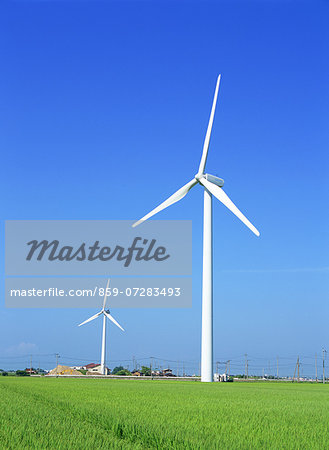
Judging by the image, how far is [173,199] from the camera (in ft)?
174

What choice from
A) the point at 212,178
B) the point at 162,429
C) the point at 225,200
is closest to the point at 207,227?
the point at 225,200

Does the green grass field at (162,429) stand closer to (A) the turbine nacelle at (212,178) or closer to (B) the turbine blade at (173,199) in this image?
(B) the turbine blade at (173,199)

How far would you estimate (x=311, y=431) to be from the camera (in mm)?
10375

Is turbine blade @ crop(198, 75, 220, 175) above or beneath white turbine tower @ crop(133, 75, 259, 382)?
above

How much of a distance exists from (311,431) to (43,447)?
535 cm

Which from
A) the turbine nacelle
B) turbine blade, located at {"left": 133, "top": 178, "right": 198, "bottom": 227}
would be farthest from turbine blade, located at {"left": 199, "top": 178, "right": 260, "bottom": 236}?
turbine blade, located at {"left": 133, "top": 178, "right": 198, "bottom": 227}

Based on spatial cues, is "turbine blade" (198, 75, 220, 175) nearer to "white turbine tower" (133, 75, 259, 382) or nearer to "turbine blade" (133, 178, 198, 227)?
"white turbine tower" (133, 75, 259, 382)

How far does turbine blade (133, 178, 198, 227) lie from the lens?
2035 inches

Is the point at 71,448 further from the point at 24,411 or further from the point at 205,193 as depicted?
the point at 205,193

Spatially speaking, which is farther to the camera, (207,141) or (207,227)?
(207,141)

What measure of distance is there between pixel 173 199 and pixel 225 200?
217 inches

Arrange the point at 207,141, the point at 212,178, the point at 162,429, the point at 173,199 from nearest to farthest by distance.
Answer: the point at 162,429, the point at 173,199, the point at 212,178, the point at 207,141

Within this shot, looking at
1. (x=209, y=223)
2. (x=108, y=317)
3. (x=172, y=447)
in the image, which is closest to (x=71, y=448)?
(x=172, y=447)

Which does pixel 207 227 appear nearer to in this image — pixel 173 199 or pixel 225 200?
pixel 225 200
